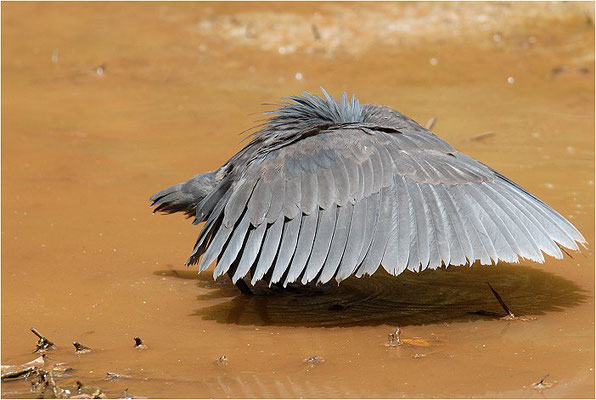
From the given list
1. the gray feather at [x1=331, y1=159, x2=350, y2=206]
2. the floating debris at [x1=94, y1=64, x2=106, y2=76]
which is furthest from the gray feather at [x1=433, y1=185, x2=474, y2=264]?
the floating debris at [x1=94, y1=64, x2=106, y2=76]

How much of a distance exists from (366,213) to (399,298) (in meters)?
0.80

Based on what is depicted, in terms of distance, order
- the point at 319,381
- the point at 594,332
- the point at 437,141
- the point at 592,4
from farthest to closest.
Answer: the point at 592,4
the point at 437,141
the point at 594,332
the point at 319,381

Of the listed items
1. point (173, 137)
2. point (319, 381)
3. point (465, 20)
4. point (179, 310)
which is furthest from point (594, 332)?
point (465, 20)

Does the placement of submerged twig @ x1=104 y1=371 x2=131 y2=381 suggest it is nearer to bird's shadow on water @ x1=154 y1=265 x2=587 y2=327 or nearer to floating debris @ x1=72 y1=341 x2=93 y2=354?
floating debris @ x1=72 y1=341 x2=93 y2=354

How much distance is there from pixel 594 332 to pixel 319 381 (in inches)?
64.2

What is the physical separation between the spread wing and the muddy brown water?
1.41 feet

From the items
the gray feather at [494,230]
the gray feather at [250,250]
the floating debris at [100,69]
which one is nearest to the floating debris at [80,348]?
the gray feather at [250,250]

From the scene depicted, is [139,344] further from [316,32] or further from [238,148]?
[316,32]

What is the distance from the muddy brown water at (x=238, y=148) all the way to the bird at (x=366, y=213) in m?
0.42

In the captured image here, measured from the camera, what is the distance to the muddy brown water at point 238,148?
470 centimetres

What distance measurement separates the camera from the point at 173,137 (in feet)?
29.6

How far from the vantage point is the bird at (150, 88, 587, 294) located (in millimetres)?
5035

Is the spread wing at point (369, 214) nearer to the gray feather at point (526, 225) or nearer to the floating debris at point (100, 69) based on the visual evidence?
the gray feather at point (526, 225)

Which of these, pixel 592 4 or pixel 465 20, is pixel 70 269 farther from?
pixel 592 4
